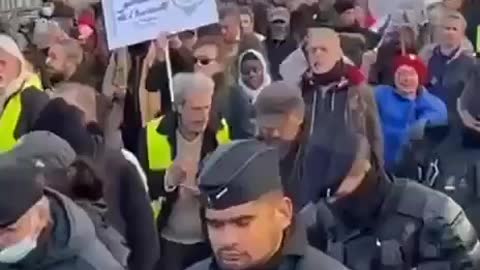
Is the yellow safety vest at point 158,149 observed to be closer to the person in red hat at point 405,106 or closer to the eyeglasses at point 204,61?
the eyeglasses at point 204,61

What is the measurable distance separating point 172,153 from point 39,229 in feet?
10.1

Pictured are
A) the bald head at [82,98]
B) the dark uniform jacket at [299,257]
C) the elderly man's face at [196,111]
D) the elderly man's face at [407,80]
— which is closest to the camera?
the dark uniform jacket at [299,257]

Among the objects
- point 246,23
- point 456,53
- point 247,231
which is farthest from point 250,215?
point 246,23

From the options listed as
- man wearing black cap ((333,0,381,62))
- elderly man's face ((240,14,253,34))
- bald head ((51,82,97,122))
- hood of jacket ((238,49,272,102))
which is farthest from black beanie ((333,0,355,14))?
bald head ((51,82,97,122))

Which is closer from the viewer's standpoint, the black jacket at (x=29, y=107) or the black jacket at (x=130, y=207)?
the black jacket at (x=130, y=207)

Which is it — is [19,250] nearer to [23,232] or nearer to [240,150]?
[23,232]

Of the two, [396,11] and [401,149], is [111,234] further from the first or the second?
[396,11]

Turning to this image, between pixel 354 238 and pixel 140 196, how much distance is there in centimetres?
110

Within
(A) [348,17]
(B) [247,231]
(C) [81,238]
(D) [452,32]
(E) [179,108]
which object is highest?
(B) [247,231]

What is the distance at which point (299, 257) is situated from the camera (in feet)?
15.9

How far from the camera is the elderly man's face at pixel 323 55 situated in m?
8.70

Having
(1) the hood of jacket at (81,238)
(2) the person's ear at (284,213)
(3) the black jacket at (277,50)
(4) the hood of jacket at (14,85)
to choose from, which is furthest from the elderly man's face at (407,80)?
(2) the person's ear at (284,213)

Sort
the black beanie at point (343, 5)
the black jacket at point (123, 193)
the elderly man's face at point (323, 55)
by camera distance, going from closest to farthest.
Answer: the black jacket at point (123, 193) < the elderly man's face at point (323, 55) < the black beanie at point (343, 5)

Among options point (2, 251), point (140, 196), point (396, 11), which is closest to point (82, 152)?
point (140, 196)
